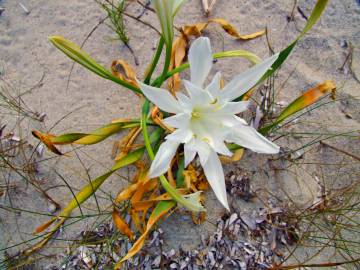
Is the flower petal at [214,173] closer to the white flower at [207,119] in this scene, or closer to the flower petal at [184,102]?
the white flower at [207,119]

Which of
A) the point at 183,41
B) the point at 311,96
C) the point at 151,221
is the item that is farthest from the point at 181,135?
the point at 183,41

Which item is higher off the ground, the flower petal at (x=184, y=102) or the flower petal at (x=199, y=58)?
the flower petal at (x=199, y=58)

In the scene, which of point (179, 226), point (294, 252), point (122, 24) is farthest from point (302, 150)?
point (122, 24)

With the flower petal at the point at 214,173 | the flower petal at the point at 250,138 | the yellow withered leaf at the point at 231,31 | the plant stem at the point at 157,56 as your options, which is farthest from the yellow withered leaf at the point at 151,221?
the yellow withered leaf at the point at 231,31

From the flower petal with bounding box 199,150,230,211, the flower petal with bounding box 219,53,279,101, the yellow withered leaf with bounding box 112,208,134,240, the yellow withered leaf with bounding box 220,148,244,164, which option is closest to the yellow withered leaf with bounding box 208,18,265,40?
the yellow withered leaf with bounding box 220,148,244,164

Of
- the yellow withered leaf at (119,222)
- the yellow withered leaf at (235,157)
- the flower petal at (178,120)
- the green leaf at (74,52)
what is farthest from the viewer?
the yellow withered leaf at (235,157)

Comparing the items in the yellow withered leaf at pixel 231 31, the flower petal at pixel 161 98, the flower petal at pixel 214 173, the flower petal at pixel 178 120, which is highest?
the yellow withered leaf at pixel 231 31
